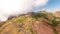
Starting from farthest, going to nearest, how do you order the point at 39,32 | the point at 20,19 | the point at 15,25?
the point at 20,19, the point at 15,25, the point at 39,32

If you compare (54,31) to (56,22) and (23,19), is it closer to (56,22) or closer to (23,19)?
(56,22)

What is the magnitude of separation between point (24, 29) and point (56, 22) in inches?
463

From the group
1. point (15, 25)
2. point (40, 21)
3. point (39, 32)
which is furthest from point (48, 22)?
point (15, 25)

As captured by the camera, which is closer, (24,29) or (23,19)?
(24,29)

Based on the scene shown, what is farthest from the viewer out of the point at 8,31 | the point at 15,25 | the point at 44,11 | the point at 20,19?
the point at 44,11

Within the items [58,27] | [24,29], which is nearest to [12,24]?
[24,29]

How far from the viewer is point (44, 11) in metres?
69.0

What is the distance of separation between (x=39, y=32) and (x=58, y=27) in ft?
26.5

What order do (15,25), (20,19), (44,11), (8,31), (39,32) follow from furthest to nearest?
1. (44,11)
2. (20,19)
3. (15,25)
4. (8,31)
5. (39,32)

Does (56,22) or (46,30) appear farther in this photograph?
(56,22)

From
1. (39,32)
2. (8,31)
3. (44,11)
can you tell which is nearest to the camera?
(39,32)

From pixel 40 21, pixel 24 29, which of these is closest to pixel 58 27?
pixel 40 21

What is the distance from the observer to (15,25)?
57.1 m

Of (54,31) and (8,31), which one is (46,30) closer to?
(54,31)
